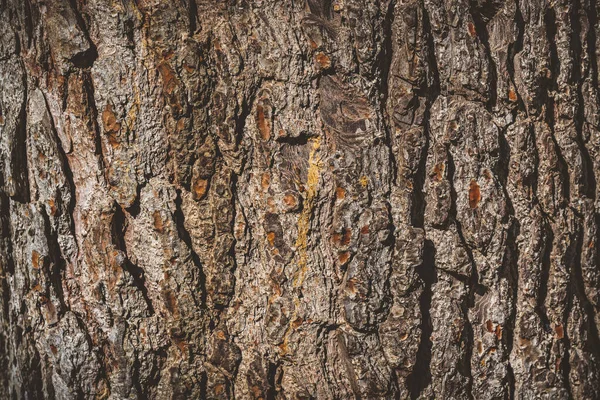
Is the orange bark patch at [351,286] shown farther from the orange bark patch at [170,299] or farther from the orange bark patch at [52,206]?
the orange bark patch at [52,206]

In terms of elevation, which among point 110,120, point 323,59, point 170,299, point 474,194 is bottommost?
point 170,299

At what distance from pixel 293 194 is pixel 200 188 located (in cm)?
23

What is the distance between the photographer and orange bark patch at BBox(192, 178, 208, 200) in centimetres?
127

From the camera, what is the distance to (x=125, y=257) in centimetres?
129

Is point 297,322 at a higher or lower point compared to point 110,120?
lower

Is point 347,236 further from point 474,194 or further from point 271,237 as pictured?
point 474,194

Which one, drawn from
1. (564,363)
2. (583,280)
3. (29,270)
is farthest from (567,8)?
(29,270)

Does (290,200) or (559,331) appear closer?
(290,200)

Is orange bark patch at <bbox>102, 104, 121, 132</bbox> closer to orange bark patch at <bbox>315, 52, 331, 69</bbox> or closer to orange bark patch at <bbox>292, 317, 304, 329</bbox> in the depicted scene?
orange bark patch at <bbox>315, 52, 331, 69</bbox>

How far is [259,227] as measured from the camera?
127cm

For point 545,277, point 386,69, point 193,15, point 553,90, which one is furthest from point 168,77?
point 545,277

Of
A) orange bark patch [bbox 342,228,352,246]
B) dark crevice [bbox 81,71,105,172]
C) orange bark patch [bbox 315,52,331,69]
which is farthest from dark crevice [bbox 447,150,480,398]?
dark crevice [bbox 81,71,105,172]

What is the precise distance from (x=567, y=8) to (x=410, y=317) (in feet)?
2.92

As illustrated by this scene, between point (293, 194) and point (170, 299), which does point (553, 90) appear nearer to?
point (293, 194)
